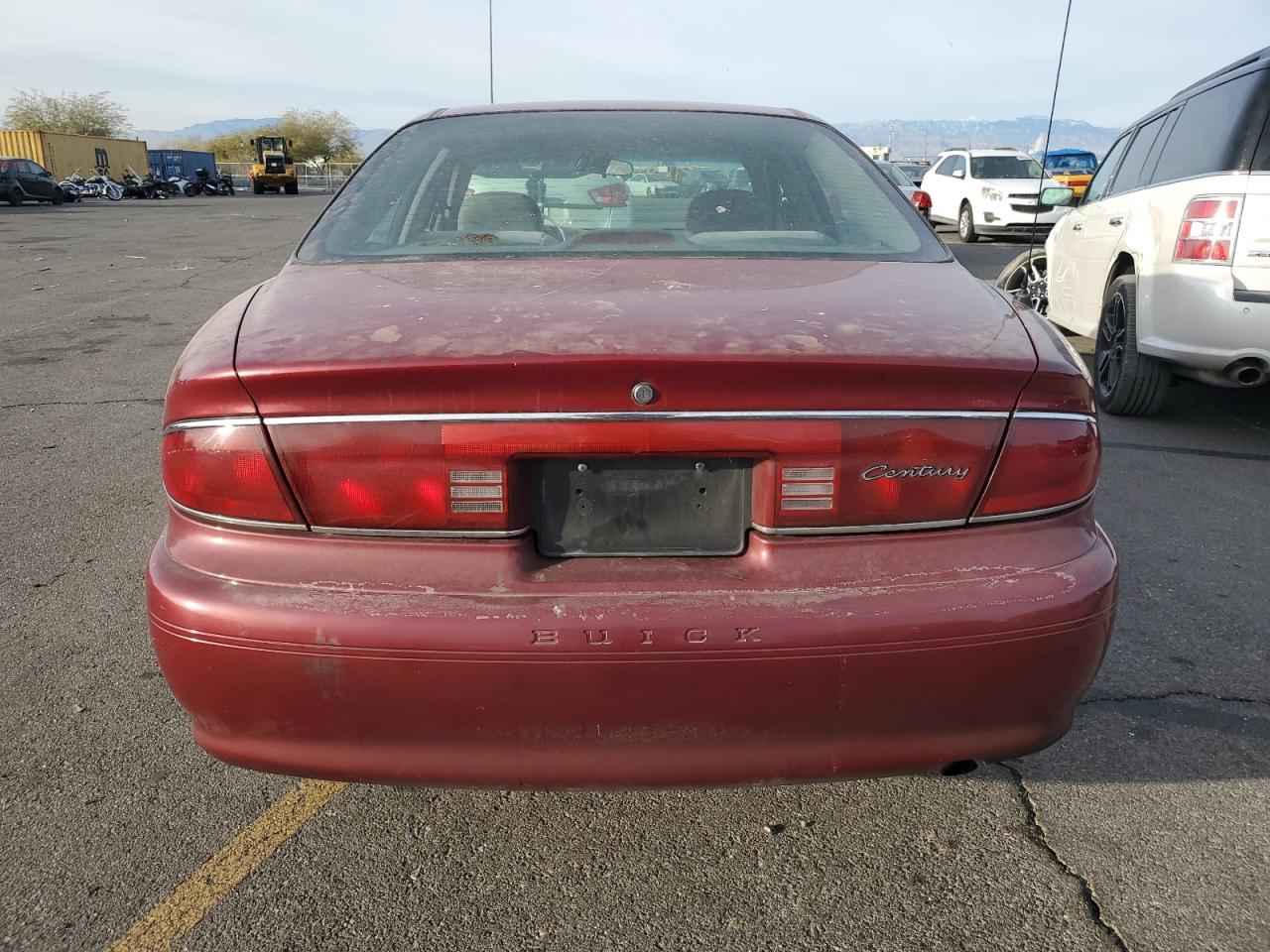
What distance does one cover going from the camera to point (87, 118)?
2874 inches

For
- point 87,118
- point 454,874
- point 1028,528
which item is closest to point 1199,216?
point 1028,528

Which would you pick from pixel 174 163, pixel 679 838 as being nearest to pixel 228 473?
pixel 679 838

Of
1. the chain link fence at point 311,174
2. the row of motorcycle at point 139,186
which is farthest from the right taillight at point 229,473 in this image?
the chain link fence at point 311,174

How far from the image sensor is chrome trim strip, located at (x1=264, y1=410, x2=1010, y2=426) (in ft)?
5.74

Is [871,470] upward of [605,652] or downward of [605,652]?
upward

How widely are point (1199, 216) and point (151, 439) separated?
5.54 metres

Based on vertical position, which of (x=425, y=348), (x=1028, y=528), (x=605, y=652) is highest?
(x=425, y=348)

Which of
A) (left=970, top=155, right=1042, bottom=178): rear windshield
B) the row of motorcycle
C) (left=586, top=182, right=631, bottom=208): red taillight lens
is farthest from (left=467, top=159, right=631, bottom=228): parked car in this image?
the row of motorcycle

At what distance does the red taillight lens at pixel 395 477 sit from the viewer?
5.83 feet

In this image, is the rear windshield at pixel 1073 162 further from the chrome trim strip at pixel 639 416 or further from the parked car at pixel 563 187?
the chrome trim strip at pixel 639 416

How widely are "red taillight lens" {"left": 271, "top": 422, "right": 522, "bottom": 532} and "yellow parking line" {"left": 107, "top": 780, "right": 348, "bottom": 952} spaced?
0.75m

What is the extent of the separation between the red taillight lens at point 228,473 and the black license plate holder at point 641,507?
1.58 ft

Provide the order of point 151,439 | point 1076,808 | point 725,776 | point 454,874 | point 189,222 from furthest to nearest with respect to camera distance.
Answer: point 189,222 → point 151,439 → point 1076,808 → point 454,874 → point 725,776

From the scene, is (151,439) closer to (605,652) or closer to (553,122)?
(553,122)
